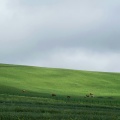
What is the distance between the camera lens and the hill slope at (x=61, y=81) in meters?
83.9

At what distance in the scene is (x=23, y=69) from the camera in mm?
108812

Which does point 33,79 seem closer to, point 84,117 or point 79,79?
point 79,79

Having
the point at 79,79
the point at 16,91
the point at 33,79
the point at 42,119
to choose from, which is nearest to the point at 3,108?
the point at 42,119

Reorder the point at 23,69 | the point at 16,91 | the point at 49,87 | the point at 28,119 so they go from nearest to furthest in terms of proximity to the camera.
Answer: the point at 28,119, the point at 16,91, the point at 49,87, the point at 23,69

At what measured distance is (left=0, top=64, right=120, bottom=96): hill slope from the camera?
8388 centimetres

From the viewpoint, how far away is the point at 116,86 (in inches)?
3735

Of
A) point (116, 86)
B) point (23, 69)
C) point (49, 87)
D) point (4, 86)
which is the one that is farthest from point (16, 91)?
point (23, 69)

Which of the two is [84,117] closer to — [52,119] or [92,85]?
[52,119]

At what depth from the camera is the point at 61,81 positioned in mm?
96438

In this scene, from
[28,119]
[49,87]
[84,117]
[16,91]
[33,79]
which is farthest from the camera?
[33,79]

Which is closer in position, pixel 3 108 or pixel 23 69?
pixel 3 108

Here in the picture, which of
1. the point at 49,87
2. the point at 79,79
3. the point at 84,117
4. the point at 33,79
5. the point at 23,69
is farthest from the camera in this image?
the point at 23,69

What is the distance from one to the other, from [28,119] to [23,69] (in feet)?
269

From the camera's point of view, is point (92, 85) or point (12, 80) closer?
point (12, 80)
